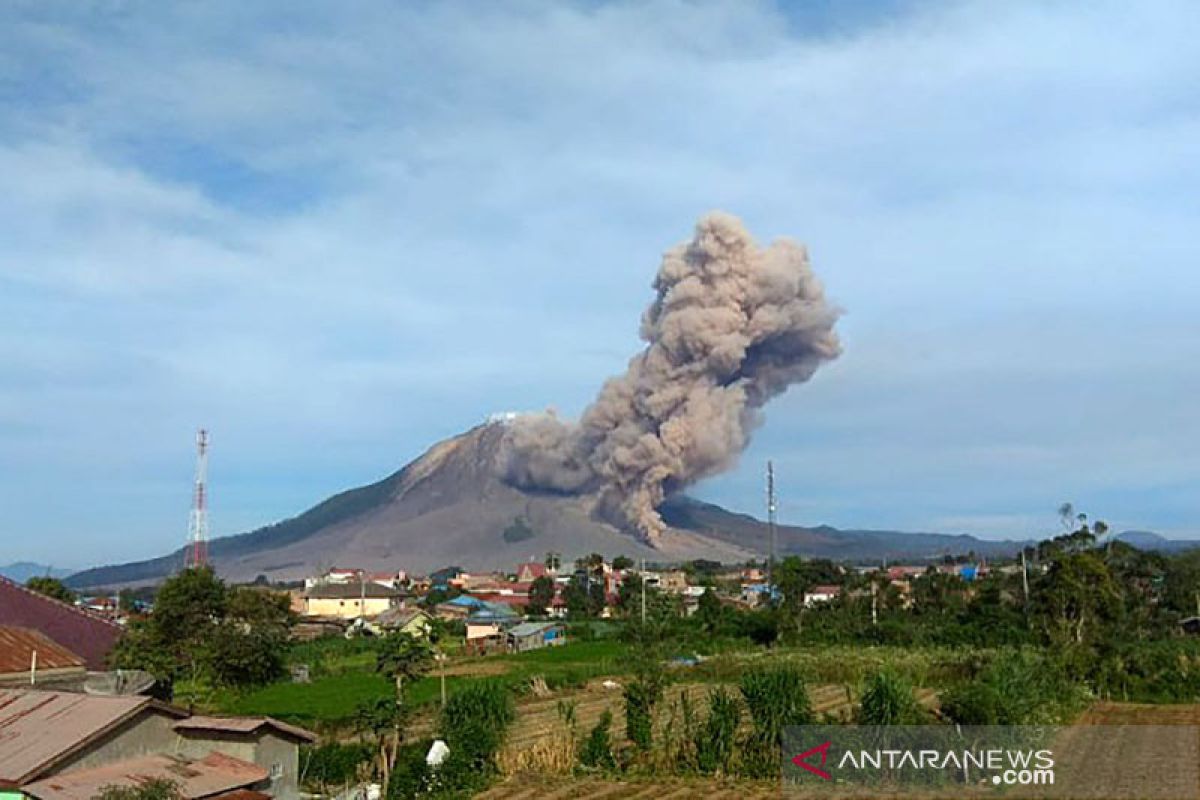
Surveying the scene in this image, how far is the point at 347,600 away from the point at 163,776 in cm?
6186

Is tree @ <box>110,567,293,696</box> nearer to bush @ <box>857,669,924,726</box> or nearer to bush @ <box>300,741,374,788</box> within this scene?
bush @ <box>300,741,374,788</box>

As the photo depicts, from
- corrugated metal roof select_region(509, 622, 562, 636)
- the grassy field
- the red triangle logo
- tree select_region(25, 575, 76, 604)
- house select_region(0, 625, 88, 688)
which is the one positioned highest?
tree select_region(25, 575, 76, 604)

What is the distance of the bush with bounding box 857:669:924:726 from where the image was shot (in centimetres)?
1781

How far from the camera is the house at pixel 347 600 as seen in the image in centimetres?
7212

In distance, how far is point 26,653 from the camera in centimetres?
2056

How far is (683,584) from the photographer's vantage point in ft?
280

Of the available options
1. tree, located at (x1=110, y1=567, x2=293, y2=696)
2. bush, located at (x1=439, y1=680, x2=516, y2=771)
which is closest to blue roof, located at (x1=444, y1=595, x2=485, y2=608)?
tree, located at (x1=110, y1=567, x2=293, y2=696)

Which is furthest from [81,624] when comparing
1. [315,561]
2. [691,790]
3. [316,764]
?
[315,561]

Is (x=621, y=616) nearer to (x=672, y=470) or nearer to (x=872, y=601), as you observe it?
(x=872, y=601)

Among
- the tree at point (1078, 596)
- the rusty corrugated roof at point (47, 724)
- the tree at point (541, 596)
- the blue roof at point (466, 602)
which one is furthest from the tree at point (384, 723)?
the tree at point (541, 596)

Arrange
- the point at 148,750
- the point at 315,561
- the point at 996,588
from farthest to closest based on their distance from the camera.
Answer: the point at 315,561, the point at 996,588, the point at 148,750

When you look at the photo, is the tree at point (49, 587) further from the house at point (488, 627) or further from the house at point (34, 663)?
the house at point (34, 663)

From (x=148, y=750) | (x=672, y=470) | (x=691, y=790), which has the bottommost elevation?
(x=691, y=790)

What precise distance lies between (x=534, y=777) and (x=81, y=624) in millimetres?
15635
